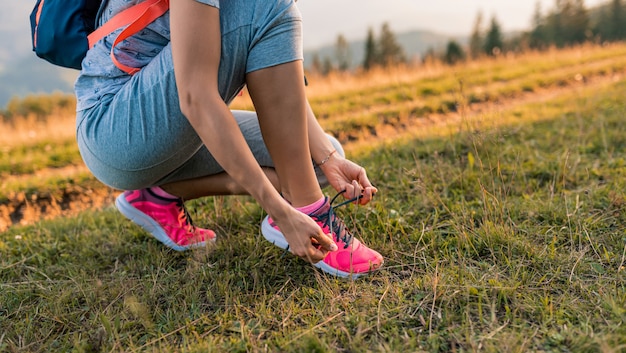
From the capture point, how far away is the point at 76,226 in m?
2.69

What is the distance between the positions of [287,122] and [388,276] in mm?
700

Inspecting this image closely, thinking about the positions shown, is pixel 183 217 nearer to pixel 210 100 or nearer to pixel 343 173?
pixel 343 173

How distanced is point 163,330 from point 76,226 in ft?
4.26

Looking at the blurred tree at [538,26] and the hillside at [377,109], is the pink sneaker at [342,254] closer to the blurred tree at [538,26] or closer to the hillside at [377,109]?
the hillside at [377,109]

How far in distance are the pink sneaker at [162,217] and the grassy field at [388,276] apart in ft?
0.26

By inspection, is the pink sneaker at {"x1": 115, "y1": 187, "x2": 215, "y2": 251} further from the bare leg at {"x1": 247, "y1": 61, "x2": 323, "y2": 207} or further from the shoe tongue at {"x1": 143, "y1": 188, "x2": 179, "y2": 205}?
the bare leg at {"x1": 247, "y1": 61, "x2": 323, "y2": 207}

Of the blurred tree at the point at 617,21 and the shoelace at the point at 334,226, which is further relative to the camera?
the blurred tree at the point at 617,21

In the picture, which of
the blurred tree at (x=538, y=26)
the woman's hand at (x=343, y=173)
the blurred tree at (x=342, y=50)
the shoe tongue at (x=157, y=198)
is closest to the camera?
the woman's hand at (x=343, y=173)

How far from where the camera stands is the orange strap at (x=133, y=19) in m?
1.65

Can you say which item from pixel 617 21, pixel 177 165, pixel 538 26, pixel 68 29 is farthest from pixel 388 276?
pixel 538 26

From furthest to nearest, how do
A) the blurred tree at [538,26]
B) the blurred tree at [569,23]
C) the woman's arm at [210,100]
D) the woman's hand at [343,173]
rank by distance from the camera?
the blurred tree at [538,26] → the blurred tree at [569,23] → the woman's hand at [343,173] → the woman's arm at [210,100]

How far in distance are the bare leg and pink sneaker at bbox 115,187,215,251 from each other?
65cm

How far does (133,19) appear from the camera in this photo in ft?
5.57

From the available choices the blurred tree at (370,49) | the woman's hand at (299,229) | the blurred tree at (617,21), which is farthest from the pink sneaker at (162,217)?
the blurred tree at (617,21)
